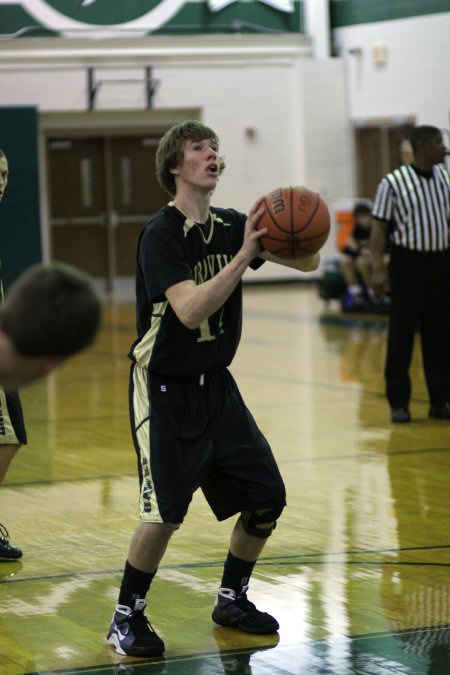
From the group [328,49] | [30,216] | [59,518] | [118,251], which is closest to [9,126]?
[30,216]

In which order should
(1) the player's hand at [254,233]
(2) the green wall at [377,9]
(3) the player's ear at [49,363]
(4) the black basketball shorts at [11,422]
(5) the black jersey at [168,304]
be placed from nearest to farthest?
(3) the player's ear at [49,363] → (1) the player's hand at [254,233] → (5) the black jersey at [168,304] → (4) the black basketball shorts at [11,422] → (2) the green wall at [377,9]

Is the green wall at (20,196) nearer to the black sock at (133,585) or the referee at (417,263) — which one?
the referee at (417,263)

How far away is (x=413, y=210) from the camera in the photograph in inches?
298

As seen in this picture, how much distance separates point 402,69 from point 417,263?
10.1m

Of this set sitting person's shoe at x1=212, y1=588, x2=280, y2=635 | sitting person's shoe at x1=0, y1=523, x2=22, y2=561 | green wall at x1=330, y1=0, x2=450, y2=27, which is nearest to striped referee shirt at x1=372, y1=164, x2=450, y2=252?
Answer: sitting person's shoe at x1=0, y1=523, x2=22, y2=561

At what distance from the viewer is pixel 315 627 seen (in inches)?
157

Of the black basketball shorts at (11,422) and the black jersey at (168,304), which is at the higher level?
the black jersey at (168,304)

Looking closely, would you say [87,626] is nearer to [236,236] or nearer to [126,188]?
[236,236]

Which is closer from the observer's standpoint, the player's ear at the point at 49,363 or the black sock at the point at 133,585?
the player's ear at the point at 49,363

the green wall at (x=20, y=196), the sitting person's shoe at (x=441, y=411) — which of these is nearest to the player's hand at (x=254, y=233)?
the sitting person's shoe at (x=441, y=411)

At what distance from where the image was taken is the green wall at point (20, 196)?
677 inches

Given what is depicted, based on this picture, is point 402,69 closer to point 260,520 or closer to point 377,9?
point 377,9

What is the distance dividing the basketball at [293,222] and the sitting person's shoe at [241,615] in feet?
3.69

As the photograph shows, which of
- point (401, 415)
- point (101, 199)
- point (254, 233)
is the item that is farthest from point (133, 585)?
point (101, 199)
